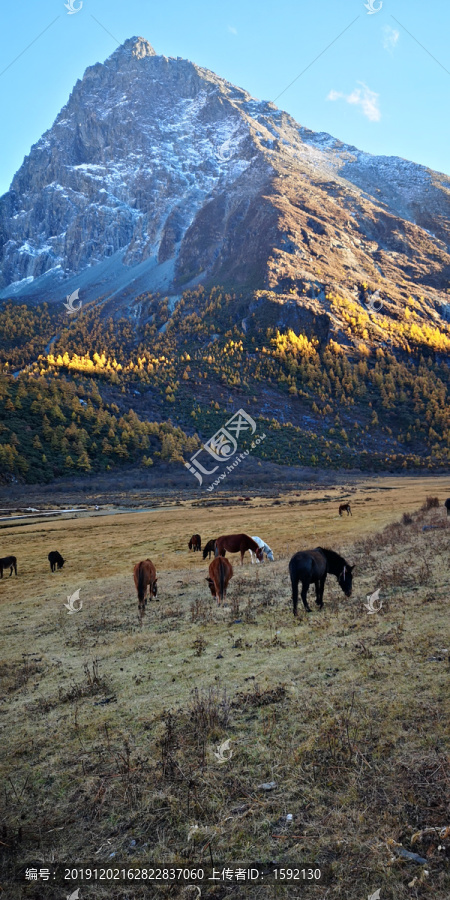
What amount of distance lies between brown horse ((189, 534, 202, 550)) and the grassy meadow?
1559 centimetres

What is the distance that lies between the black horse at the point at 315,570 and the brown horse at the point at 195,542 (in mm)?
17582

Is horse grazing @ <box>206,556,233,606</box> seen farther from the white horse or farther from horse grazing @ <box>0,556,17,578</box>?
horse grazing @ <box>0,556,17,578</box>

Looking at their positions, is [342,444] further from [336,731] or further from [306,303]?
[336,731]

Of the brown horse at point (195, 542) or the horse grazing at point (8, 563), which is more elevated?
the horse grazing at point (8, 563)

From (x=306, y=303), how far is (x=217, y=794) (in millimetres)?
195994

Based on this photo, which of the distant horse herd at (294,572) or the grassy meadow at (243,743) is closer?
the grassy meadow at (243,743)

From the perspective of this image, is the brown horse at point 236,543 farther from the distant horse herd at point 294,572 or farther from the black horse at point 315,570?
the black horse at point 315,570

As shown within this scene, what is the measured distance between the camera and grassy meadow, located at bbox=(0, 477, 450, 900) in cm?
430

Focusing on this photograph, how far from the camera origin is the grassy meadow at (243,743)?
430cm

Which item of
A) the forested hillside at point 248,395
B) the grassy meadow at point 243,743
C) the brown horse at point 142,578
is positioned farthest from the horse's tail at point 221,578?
the forested hillside at point 248,395

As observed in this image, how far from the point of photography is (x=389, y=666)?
749cm

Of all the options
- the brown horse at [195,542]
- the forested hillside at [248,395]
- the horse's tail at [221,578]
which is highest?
the forested hillside at [248,395]

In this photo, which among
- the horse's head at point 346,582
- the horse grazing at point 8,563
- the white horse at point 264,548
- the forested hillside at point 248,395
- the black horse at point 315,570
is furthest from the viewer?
the forested hillside at point 248,395

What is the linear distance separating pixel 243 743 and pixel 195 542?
80.3 feet
